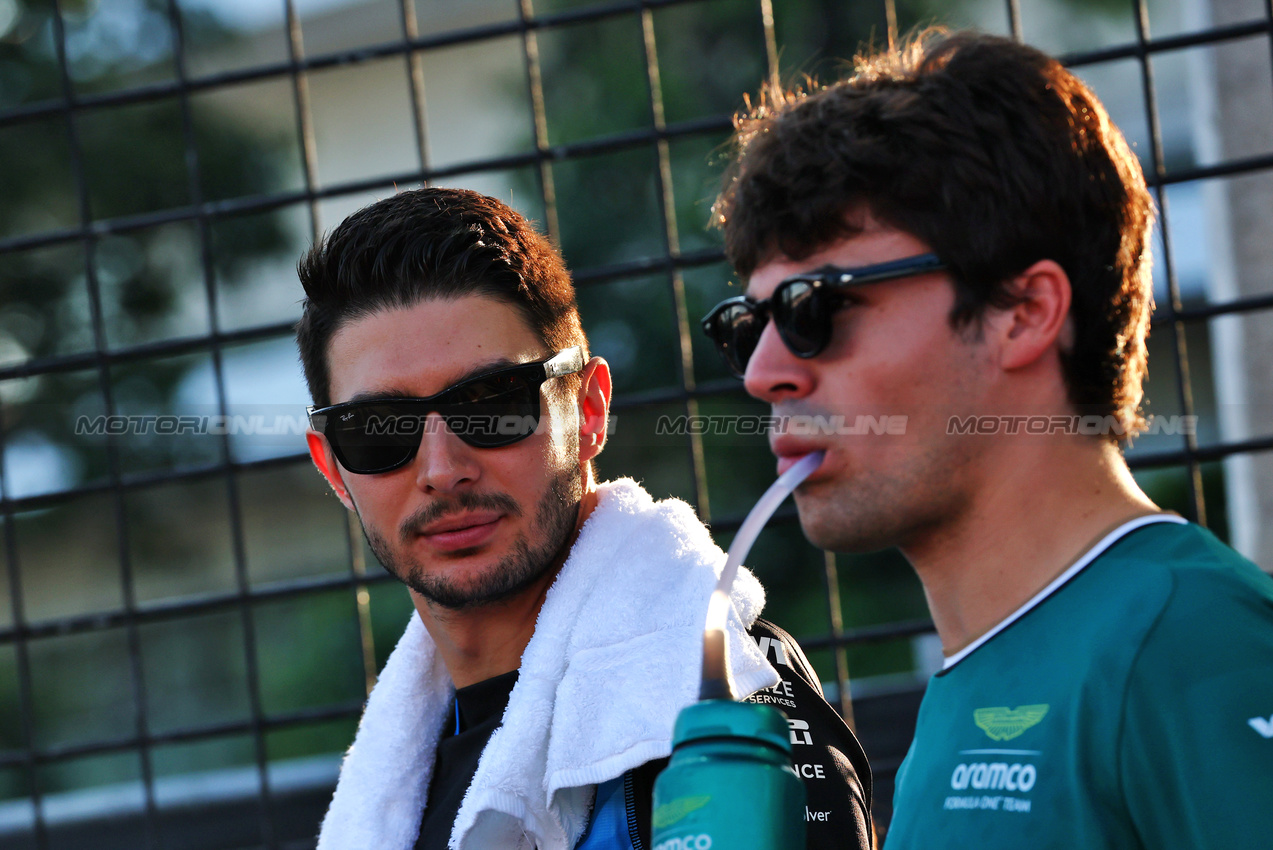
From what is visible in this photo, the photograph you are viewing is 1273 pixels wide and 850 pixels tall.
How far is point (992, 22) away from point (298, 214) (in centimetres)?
631

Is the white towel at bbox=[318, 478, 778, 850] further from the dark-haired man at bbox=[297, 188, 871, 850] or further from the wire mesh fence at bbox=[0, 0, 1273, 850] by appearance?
the wire mesh fence at bbox=[0, 0, 1273, 850]

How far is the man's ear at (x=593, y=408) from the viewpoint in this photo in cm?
227

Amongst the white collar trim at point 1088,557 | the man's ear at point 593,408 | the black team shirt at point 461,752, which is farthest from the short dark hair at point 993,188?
the black team shirt at point 461,752

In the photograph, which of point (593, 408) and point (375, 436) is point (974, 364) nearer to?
point (593, 408)

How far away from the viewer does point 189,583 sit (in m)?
10.5

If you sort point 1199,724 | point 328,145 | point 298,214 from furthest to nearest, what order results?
point 328,145 < point 298,214 < point 1199,724

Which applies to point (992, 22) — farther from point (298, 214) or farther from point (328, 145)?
point (328, 145)

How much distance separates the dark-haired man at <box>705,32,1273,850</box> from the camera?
127 cm

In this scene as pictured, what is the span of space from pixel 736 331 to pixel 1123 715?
2.46 feet

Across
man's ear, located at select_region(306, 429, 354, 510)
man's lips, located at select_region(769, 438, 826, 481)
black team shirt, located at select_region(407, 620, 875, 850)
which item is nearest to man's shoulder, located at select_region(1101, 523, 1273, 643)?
man's lips, located at select_region(769, 438, 826, 481)

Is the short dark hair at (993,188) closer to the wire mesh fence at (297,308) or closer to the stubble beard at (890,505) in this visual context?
the stubble beard at (890,505)

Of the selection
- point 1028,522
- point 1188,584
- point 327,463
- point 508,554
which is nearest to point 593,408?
point 508,554

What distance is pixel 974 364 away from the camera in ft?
4.47

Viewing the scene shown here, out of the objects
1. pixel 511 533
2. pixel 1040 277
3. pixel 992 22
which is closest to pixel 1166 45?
pixel 992 22
